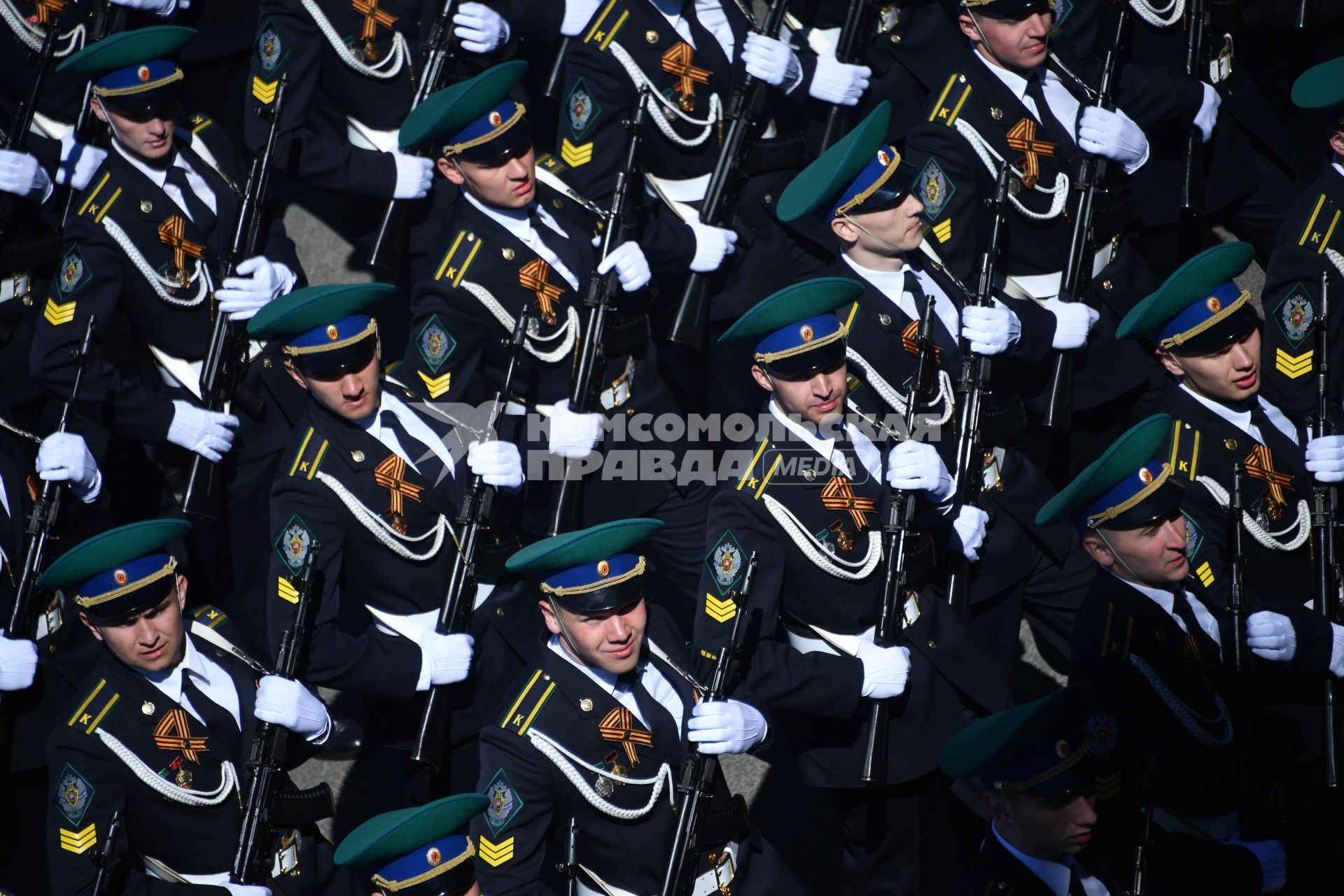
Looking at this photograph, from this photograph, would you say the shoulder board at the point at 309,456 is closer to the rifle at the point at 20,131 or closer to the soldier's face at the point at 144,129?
→ the soldier's face at the point at 144,129

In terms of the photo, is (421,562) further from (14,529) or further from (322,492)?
(14,529)

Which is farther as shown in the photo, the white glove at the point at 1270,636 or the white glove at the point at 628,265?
the white glove at the point at 628,265

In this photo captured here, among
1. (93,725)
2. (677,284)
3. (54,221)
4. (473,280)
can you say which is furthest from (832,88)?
(93,725)

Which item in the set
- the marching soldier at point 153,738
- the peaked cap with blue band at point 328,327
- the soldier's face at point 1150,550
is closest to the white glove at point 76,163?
the peaked cap with blue band at point 328,327

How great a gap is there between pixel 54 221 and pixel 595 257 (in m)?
2.85

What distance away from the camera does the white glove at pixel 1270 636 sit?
25.4 feet

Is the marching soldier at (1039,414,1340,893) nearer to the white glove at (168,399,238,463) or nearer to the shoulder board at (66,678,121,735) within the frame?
the shoulder board at (66,678,121,735)

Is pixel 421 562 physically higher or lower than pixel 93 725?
higher

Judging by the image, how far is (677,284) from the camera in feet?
31.6

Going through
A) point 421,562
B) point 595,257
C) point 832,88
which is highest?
point 832,88

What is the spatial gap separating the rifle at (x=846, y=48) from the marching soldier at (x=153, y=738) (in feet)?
13.0

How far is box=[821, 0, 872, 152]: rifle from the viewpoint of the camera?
9.67 metres

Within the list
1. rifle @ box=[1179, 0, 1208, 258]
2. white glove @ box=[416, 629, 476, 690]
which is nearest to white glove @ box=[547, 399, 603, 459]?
white glove @ box=[416, 629, 476, 690]

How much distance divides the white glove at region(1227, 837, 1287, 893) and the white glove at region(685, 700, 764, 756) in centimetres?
202
